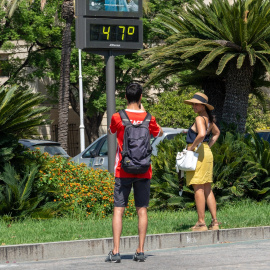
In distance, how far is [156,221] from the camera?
1004 cm

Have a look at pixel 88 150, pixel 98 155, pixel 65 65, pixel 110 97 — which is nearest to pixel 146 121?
pixel 110 97

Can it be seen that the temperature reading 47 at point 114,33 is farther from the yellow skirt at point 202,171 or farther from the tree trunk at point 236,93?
the yellow skirt at point 202,171

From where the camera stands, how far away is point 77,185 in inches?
455

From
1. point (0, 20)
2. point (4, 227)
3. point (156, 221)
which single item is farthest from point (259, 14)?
point (0, 20)

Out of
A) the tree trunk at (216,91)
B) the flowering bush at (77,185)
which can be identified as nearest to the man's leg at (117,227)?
the flowering bush at (77,185)

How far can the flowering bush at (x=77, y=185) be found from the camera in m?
11.1

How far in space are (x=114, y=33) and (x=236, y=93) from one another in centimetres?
300

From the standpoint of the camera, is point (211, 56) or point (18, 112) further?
point (211, 56)

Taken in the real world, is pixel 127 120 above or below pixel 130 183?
above

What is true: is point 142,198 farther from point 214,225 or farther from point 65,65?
point 65,65

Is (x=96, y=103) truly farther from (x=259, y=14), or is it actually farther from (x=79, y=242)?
→ (x=79, y=242)

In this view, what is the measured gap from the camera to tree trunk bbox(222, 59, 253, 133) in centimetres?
1373

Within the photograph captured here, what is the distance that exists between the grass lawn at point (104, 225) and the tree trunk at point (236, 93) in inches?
103

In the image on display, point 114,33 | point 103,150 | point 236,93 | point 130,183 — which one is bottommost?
point 130,183
